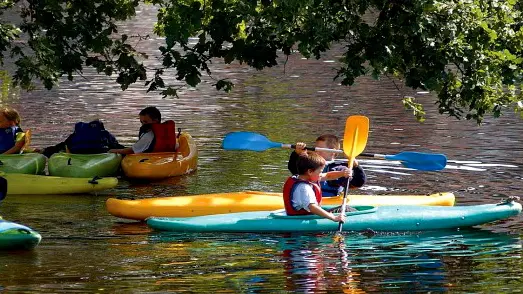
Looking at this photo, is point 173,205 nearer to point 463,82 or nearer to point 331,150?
point 331,150

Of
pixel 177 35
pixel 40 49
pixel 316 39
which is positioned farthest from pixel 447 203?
pixel 40 49

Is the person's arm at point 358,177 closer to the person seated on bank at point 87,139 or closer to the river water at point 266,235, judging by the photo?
the river water at point 266,235

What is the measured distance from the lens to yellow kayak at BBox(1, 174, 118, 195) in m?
12.5

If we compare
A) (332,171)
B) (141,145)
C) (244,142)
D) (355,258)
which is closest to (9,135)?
(141,145)

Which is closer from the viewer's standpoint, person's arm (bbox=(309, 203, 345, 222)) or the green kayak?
person's arm (bbox=(309, 203, 345, 222))

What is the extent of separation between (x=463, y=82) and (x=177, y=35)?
301cm

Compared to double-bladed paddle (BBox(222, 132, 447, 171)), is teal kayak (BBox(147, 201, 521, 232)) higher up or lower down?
lower down

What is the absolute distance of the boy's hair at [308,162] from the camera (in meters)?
10.1

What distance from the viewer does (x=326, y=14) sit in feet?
36.9

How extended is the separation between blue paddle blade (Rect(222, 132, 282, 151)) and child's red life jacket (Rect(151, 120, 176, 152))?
2.44m

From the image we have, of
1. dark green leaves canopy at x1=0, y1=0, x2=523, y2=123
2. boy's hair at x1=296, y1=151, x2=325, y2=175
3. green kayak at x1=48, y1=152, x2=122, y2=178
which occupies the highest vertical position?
dark green leaves canopy at x1=0, y1=0, x2=523, y2=123

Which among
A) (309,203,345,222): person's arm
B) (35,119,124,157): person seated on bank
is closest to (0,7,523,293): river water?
(309,203,345,222): person's arm

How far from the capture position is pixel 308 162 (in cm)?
1005

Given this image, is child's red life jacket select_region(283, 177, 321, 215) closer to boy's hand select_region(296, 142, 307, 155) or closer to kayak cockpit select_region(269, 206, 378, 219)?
kayak cockpit select_region(269, 206, 378, 219)
